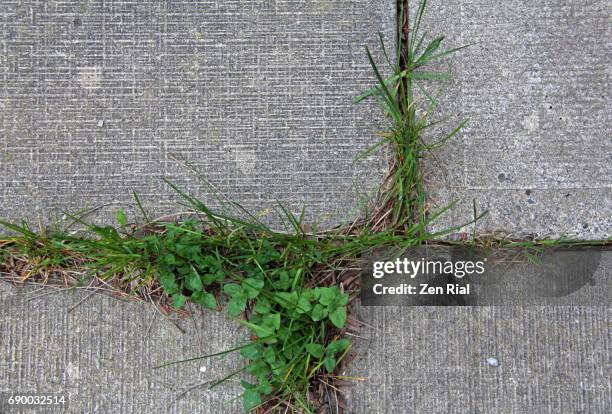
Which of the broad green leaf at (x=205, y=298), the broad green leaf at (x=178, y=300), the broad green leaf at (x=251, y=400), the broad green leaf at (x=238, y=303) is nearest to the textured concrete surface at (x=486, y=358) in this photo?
the broad green leaf at (x=251, y=400)

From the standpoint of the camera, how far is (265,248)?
199 centimetres

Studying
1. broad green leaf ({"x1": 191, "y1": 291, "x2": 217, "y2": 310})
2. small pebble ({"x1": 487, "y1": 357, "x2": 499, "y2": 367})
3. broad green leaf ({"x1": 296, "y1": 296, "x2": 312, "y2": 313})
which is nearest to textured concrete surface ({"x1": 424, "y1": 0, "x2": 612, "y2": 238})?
small pebble ({"x1": 487, "y1": 357, "x2": 499, "y2": 367})

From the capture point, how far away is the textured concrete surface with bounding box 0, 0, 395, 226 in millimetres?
2070

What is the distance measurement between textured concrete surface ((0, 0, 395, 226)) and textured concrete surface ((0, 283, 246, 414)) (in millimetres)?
376

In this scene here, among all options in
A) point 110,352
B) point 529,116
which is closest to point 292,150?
point 529,116

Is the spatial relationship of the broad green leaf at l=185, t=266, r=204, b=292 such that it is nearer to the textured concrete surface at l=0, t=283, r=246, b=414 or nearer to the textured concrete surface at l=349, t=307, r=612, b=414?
the textured concrete surface at l=0, t=283, r=246, b=414

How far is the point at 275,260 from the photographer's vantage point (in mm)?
1997

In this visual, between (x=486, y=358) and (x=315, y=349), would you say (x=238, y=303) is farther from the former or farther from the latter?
(x=486, y=358)

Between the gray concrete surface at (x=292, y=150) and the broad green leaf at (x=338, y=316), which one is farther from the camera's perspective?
the gray concrete surface at (x=292, y=150)

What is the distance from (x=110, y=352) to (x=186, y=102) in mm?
990

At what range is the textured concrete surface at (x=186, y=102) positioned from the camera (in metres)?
2.07

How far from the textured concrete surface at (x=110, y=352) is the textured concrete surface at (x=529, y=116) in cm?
102

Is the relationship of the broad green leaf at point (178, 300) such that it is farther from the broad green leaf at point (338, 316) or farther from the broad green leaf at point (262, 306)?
the broad green leaf at point (338, 316)

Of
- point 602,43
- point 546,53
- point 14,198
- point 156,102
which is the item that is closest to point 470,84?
point 546,53
